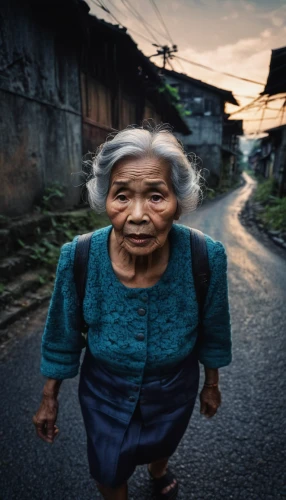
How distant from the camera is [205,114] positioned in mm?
24734

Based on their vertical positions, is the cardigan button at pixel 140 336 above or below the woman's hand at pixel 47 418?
above

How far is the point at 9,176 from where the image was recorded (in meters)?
5.25

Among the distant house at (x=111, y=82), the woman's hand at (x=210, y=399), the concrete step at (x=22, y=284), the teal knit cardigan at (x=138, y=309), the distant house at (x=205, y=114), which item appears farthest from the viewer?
the distant house at (x=205, y=114)

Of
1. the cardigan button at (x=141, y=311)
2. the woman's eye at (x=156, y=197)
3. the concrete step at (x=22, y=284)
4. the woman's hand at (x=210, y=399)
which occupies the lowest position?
the concrete step at (x=22, y=284)

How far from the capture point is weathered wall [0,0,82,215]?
16.5 feet

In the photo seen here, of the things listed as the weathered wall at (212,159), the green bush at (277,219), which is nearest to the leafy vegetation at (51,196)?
the green bush at (277,219)

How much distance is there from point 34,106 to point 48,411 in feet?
19.1

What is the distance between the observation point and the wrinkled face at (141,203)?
114cm

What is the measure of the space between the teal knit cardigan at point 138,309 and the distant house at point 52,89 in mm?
2646

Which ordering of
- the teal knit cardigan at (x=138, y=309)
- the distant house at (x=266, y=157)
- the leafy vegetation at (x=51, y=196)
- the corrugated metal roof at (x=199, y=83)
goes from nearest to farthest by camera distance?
1. the teal knit cardigan at (x=138, y=309)
2. the leafy vegetation at (x=51, y=196)
3. the corrugated metal roof at (x=199, y=83)
4. the distant house at (x=266, y=157)

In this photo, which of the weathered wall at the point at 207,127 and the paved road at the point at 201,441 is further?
the weathered wall at the point at 207,127

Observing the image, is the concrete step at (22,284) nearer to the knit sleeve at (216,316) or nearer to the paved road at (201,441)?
the paved road at (201,441)

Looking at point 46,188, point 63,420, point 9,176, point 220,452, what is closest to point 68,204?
point 46,188

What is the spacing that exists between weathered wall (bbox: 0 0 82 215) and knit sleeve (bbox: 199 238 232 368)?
473 centimetres
